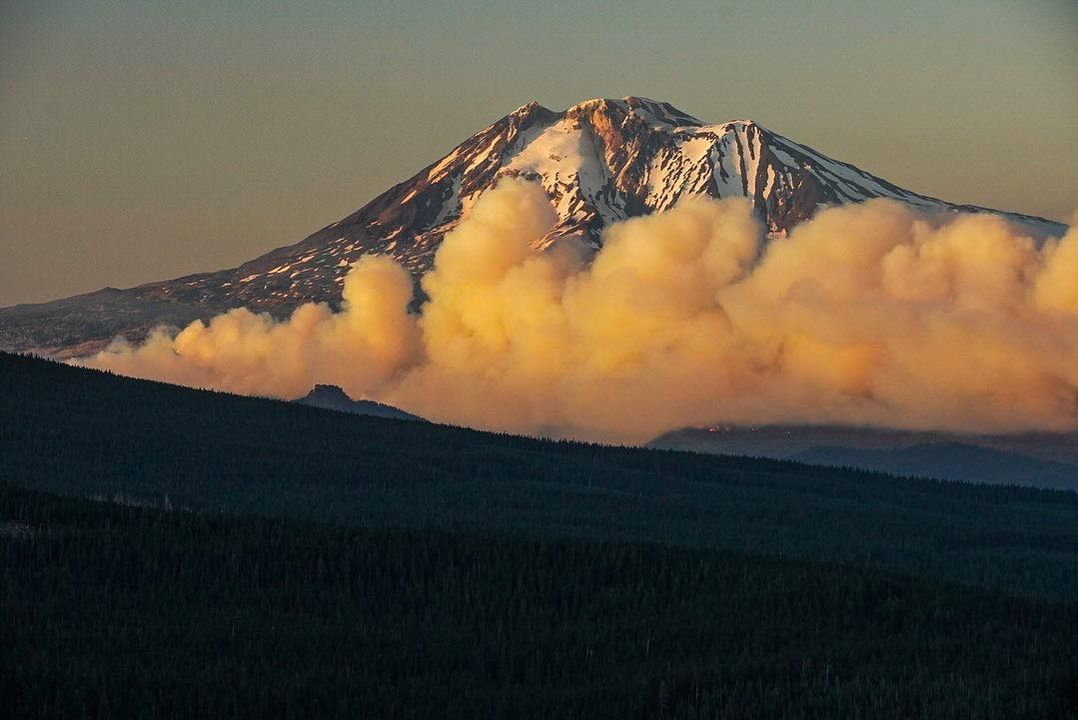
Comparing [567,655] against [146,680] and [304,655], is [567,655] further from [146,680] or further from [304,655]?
[146,680]

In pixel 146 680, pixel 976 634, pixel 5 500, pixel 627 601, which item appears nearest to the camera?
pixel 146 680

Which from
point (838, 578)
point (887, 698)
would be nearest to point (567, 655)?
point (887, 698)

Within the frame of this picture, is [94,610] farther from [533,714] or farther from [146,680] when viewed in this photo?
[533,714]

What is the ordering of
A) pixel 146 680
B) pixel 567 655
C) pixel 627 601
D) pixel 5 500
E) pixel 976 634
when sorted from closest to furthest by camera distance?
1. pixel 146 680
2. pixel 567 655
3. pixel 976 634
4. pixel 627 601
5. pixel 5 500

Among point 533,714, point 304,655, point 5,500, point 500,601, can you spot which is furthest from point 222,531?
point 533,714

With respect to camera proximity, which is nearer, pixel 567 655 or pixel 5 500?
pixel 567 655

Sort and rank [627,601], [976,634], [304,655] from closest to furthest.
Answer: [304,655], [976,634], [627,601]
